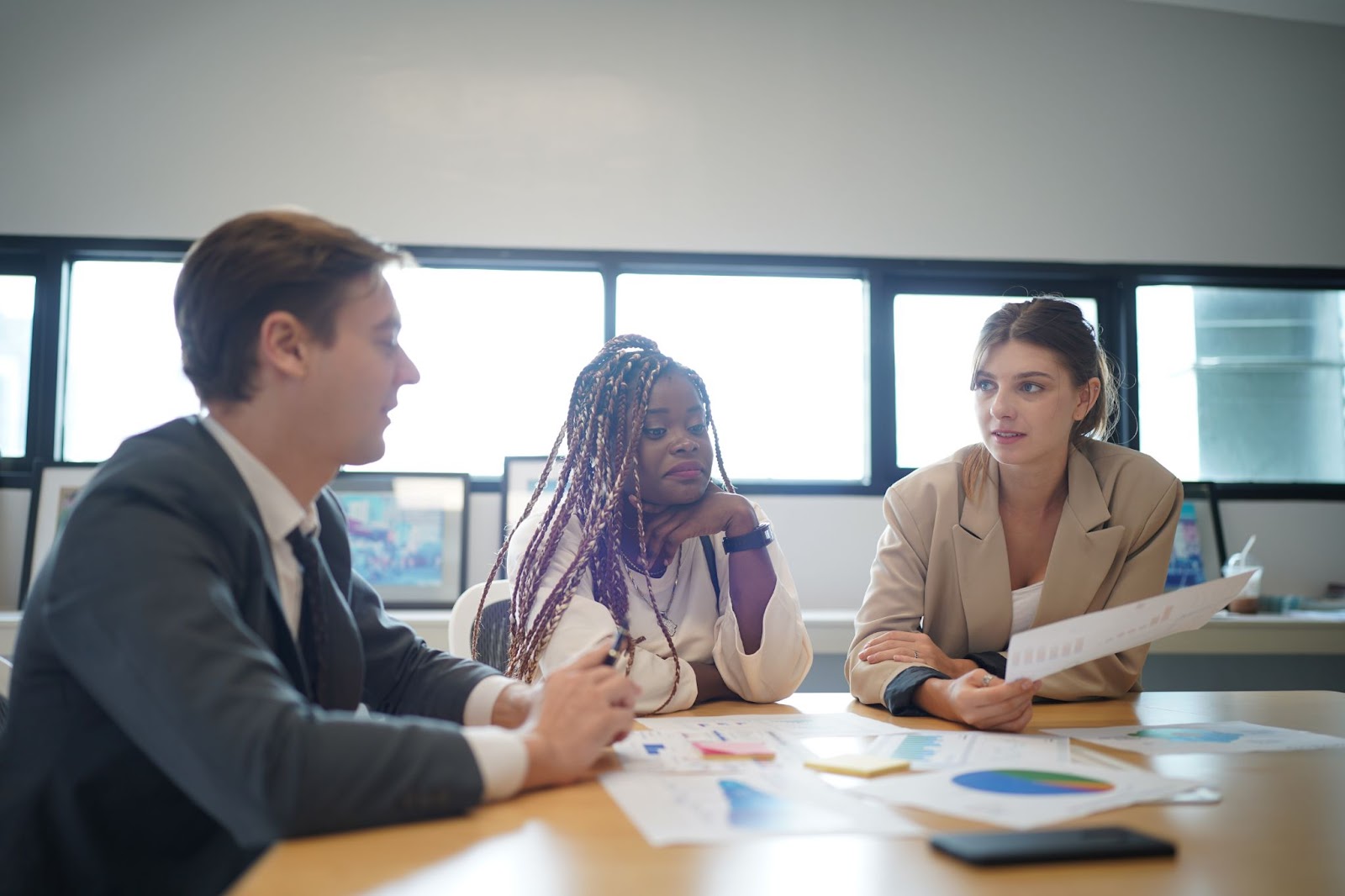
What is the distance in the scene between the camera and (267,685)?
2.69 feet

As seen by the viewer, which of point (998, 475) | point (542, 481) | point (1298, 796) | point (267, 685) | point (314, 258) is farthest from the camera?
point (998, 475)

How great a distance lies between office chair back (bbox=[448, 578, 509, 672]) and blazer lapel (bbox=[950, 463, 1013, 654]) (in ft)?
2.82

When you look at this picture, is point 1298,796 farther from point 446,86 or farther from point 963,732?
point 446,86

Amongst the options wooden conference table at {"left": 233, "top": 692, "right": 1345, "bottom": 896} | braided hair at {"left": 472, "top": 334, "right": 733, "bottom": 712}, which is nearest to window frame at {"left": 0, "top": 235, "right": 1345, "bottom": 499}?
braided hair at {"left": 472, "top": 334, "right": 733, "bottom": 712}

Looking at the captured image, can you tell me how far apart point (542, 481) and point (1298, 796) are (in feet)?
4.10

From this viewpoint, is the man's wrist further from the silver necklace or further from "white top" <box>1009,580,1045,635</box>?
"white top" <box>1009,580,1045,635</box>

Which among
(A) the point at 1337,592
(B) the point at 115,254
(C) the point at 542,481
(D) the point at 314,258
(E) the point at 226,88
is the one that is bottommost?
(A) the point at 1337,592

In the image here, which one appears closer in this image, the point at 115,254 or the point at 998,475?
the point at 998,475

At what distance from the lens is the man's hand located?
95cm

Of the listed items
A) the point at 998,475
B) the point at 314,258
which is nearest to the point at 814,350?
the point at 998,475

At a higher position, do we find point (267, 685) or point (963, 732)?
point (267, 685)

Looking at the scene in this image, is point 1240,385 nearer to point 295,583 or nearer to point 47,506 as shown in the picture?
point 295,583

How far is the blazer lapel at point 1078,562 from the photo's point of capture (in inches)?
72.8

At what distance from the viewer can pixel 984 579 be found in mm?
1872
